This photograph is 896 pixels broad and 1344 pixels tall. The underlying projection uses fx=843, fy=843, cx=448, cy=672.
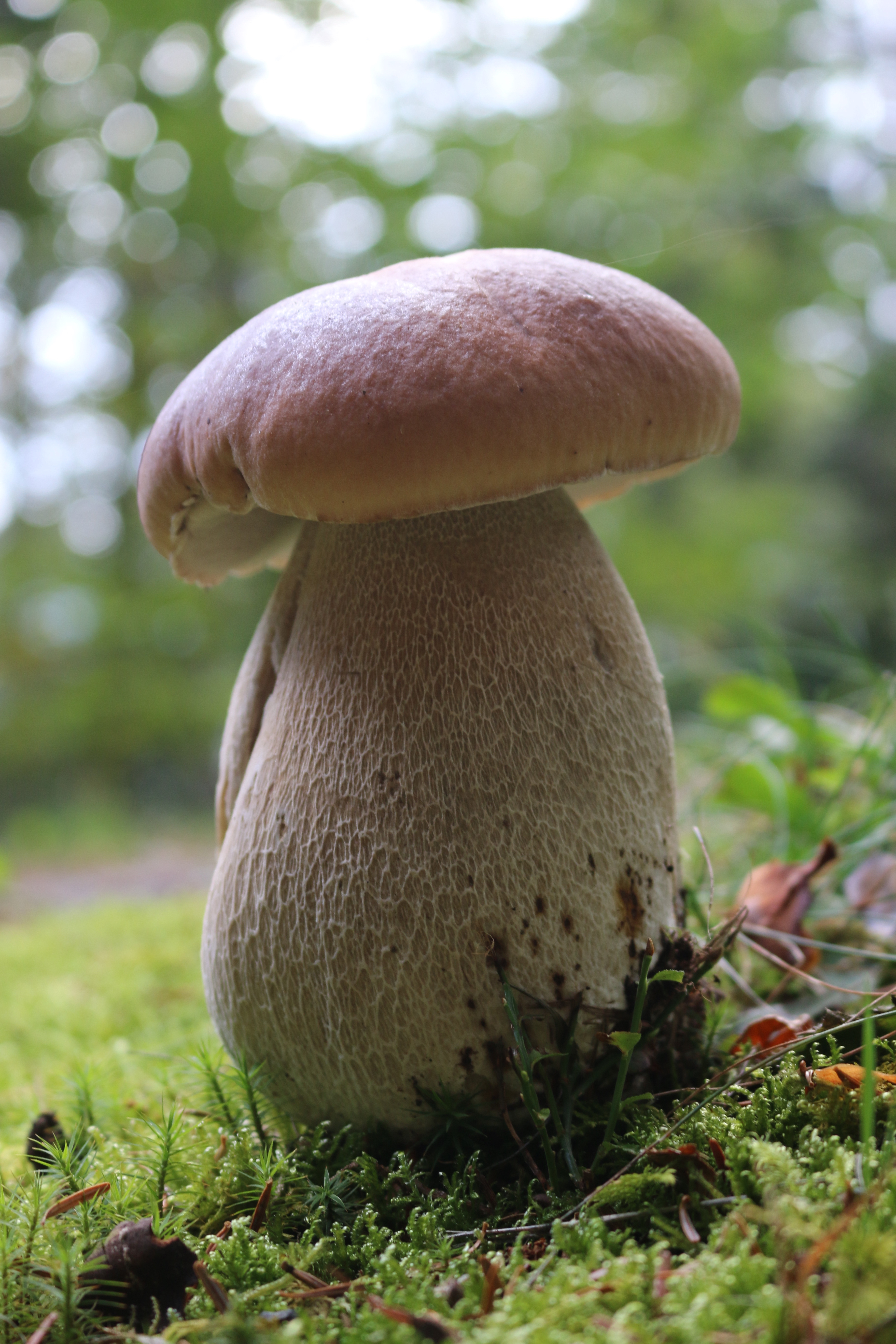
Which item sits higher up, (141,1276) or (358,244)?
(358,244)

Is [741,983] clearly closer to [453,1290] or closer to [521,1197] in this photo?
[521,1197]

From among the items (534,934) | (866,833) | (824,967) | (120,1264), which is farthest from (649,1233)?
(866,833)

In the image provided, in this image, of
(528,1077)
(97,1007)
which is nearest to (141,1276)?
(528,1077)

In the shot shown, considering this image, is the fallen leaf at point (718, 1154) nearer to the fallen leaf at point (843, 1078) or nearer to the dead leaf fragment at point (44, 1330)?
the fallen leaf at point (843, 1078)

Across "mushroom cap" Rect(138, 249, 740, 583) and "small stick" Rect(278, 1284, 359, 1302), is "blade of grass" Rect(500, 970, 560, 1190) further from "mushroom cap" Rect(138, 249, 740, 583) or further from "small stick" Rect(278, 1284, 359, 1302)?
"mushroom cap" Rect(138, 249, 740, 583)

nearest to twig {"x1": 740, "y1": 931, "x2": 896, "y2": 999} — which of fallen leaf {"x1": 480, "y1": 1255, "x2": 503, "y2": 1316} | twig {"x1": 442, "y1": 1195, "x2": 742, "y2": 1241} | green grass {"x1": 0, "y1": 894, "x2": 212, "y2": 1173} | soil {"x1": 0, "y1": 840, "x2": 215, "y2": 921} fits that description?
twig {"x1": 442, "y1": 1195, "x2": 742, "y2": 1241}

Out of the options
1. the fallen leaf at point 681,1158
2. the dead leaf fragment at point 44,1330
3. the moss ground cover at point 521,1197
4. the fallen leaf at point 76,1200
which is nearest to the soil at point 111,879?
the moss ground cover at point 521,1197
